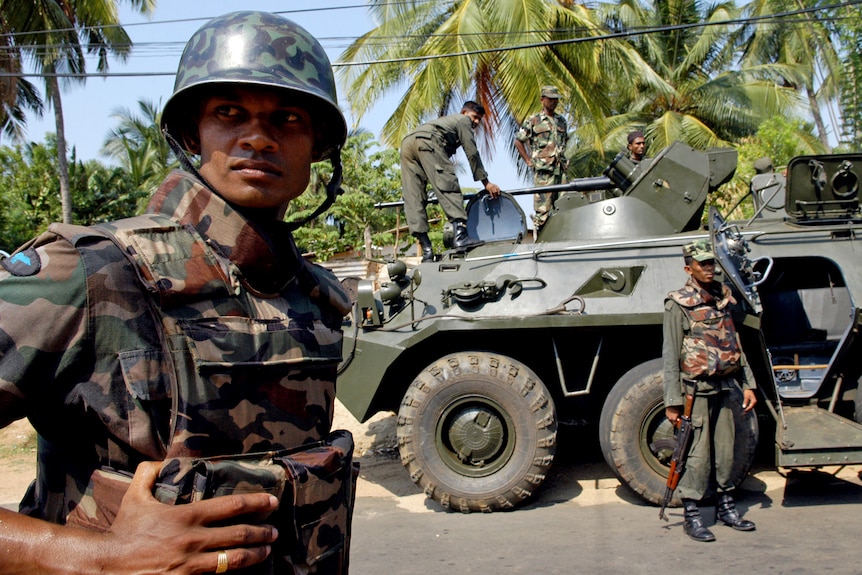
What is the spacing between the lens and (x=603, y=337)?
211 inches

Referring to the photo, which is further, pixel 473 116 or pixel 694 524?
pixel 473 116

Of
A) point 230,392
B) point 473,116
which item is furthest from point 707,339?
point 230,392

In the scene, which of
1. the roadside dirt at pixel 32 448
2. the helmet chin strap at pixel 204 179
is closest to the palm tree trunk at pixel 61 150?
the roadside dirt at pixel 32 448

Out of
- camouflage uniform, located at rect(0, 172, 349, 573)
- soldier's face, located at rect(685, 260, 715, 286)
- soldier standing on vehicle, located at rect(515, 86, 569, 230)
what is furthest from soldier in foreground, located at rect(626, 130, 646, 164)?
camouflage uniform, located at rect(0, 172, 349, 573)

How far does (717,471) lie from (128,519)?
4273 mm

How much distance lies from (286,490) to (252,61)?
0.73 m

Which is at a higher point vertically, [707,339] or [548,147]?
[548,147]

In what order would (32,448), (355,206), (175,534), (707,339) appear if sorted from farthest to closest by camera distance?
(355,206), (32,448), (707,339), (175,534)

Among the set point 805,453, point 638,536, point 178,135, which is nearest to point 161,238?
point 178,135

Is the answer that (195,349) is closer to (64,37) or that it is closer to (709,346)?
(709,346)

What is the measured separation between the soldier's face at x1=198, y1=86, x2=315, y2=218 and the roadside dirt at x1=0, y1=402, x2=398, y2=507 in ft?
16.7

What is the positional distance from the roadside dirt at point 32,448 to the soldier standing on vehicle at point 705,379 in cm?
260

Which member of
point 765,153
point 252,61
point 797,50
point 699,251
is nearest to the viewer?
point 252,61

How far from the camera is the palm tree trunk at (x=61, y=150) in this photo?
14023 mm
